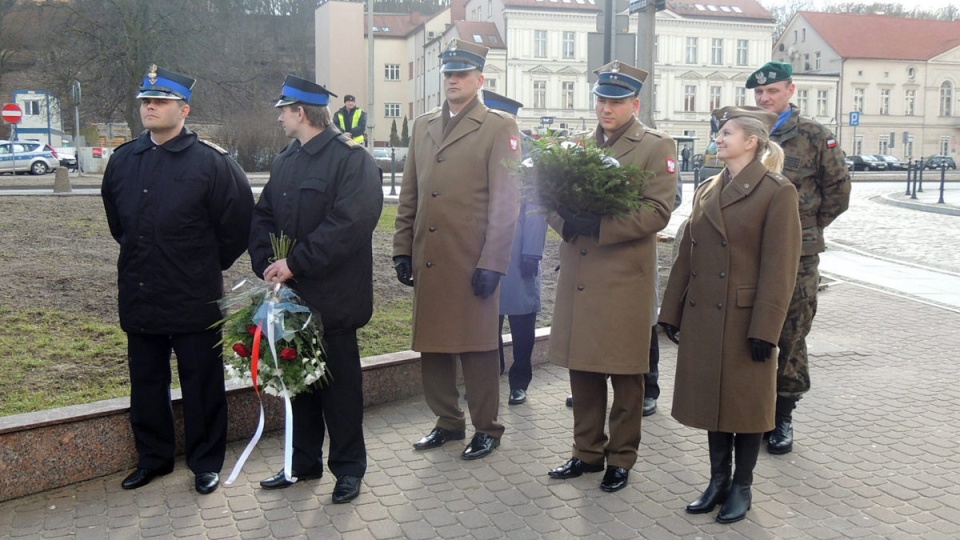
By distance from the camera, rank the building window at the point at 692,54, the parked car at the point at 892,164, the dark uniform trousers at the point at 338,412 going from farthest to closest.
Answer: the building window at the point at 692,54 < the parked car at the point at 892,164 < the dark uniform trousers at the point at 338,412

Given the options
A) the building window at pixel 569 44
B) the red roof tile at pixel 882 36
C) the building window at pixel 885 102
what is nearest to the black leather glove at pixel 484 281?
the building window at pixel 569 44

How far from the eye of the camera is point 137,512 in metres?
4.65

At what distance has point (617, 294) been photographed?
4.96 meters

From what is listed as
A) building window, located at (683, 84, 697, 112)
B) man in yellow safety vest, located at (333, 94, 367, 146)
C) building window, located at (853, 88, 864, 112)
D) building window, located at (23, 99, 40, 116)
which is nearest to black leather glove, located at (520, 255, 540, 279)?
Answer: man in yellow safety vest, located at (333, 94, 367, 146)

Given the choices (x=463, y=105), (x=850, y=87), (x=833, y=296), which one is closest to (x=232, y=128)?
(x=833, y=296)

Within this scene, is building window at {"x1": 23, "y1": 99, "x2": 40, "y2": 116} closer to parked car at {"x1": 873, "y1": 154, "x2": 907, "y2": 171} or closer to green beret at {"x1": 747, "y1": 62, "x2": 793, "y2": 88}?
parked car at {"x1": 873, "y1": 154, "x2": 907, "y2": 171}

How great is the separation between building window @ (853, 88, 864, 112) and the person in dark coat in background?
80.8 meters

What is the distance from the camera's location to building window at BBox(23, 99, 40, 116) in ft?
195

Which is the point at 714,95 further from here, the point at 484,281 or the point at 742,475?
the point at 742,475

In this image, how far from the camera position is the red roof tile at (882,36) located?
8062 cm

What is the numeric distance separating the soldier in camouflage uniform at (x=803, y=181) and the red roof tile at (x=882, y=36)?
80447 millimetres

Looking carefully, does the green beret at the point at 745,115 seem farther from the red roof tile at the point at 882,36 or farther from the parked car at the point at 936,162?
the red roof tile at the point at 882,36

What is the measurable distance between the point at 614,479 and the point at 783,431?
1303mm

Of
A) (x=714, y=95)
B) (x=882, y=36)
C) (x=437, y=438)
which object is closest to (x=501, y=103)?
(x=437, y=438)
